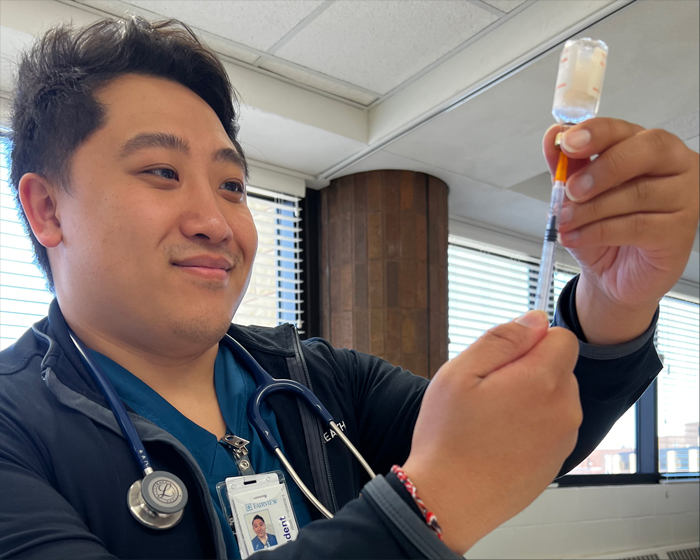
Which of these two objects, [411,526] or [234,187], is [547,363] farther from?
[234,187]

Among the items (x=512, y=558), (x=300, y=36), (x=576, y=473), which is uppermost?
(x=300, y=36)

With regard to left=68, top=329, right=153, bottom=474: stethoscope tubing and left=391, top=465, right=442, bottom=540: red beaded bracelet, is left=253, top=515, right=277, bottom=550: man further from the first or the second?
left=391, top=465, right=442, bottom=540: red beaded bracelet

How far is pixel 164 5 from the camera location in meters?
2.19

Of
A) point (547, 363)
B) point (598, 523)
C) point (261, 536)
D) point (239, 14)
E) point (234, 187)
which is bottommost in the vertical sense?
point (598, 523)

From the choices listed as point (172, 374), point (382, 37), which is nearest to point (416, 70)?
point (382, 37)

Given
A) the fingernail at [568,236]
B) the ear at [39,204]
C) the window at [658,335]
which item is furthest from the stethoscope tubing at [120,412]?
the window at [658,335]

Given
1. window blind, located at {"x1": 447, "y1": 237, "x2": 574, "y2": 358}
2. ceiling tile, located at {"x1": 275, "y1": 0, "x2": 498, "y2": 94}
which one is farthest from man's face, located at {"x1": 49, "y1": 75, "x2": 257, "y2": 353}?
window blind, located at {"x1": 447, "y1": 237, "x2": 574, "y2": 358}

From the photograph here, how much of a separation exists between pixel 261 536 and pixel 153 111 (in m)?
0.73

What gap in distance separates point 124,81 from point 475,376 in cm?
86

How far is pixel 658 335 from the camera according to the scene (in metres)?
5.02

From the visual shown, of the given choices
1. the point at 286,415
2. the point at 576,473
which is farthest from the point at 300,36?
the point at 576,473

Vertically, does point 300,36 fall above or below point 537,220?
above

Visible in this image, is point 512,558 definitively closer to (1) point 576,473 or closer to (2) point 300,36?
(1) point 576,473

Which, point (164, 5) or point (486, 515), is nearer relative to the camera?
point (486, 515)
